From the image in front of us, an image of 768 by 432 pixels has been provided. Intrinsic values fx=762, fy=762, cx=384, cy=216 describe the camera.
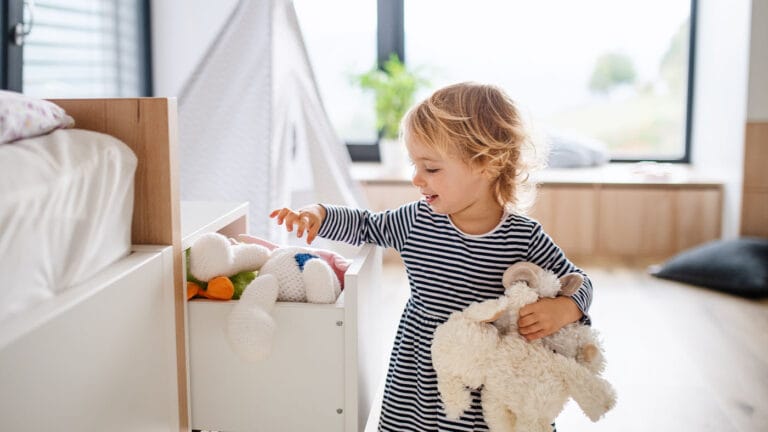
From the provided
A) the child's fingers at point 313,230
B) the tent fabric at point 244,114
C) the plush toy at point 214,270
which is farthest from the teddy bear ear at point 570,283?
the tent fabric at point 244,114

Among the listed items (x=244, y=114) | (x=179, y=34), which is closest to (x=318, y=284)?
(x=244, y=114)

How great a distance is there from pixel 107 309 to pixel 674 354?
1654 mm

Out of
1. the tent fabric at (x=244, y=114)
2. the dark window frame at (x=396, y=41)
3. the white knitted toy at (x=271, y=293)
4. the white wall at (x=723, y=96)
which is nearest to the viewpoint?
the white knitted toy at (x=271, y=293)

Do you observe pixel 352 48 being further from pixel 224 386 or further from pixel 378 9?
pixel 224 386

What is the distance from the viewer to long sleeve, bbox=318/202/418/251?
1271 millimetres

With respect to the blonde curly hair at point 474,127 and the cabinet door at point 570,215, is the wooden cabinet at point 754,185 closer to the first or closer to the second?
the cabinet door at point 570,215

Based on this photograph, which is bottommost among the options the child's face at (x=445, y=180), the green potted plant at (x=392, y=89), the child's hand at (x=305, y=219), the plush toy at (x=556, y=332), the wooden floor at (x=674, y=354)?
the wooden floor at (x=674, y=354)

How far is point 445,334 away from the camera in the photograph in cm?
108

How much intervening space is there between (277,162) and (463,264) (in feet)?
3.72

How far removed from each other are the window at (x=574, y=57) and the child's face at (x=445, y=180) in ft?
8.98

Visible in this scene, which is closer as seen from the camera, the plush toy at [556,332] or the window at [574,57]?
the plush toy at [556,332]

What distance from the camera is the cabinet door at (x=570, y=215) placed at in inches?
130

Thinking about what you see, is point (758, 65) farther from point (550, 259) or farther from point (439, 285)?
point (439, 285)

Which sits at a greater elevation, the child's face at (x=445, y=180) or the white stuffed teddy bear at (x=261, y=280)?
the child's face at (x=445, y=180)
